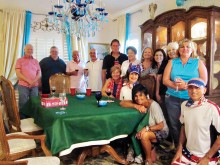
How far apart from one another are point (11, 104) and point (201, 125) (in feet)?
6.30

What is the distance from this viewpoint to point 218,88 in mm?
3340

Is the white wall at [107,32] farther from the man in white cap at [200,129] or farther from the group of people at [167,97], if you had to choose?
the man in white cap at [200,129]

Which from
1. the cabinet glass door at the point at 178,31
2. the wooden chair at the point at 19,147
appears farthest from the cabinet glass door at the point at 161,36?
the wooden chair at the point at 19,147

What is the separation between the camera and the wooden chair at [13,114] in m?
2.45

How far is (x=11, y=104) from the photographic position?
8.20 feet

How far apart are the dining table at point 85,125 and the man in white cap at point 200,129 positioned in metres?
0.52

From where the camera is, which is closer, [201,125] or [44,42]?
[201,125]

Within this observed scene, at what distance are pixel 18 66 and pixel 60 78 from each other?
0.79m

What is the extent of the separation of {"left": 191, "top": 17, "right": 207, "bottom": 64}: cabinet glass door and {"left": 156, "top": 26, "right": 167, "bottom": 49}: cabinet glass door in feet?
1.99

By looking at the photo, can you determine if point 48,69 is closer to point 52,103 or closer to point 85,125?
point 52,103

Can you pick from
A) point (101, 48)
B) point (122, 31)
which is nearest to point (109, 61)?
point (122, 31)

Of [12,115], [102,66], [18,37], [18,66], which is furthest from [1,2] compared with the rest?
[12,115]

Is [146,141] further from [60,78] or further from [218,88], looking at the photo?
[60,78]

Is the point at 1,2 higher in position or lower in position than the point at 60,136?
higher
